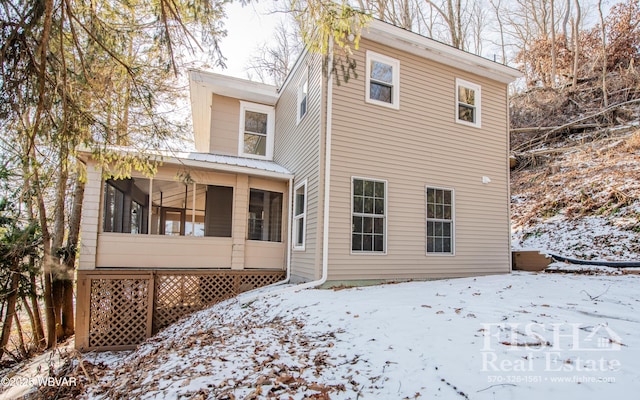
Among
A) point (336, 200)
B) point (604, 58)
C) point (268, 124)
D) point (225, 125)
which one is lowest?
point (336, 200)

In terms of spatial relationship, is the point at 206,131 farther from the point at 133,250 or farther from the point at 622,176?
the point at 622,176

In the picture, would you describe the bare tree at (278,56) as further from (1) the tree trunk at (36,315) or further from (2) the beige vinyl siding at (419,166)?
(1) the tree trunk at (36,315)

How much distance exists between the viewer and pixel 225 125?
10.0m

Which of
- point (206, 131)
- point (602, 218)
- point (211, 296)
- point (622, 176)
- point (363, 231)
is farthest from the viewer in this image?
point (206, 131)

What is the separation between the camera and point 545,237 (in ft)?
33.9

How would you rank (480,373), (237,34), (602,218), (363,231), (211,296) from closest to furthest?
1. (480,373)
2. (237,34)
3. (363,231)
4. (211,296)
5. (602,218)

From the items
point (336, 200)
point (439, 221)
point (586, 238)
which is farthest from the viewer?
point (586, 238)

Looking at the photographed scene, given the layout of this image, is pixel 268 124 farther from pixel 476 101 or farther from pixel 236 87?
pixel 476 101

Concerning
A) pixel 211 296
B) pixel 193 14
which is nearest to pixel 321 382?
pixel 193 14

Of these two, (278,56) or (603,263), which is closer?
(603,263)

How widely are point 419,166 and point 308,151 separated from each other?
7.98 ft

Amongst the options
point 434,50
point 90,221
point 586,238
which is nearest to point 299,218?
point 90,221

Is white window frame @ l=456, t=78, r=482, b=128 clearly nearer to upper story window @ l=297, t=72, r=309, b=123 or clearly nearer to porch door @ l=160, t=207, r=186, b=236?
upper story window @ l=297, t=72, r=309, b=123

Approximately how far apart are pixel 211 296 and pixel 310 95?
192 inches
